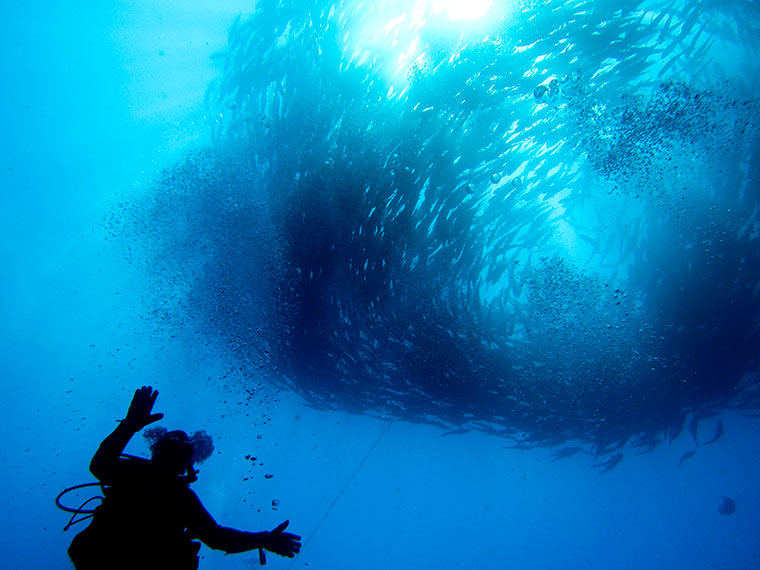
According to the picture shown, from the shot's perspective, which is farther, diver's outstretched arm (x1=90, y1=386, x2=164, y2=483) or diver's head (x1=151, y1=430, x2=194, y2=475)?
diver's head (x1=151, y1=430, x2=194, y2=475)

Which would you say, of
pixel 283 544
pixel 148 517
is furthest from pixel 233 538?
pixel 148 517

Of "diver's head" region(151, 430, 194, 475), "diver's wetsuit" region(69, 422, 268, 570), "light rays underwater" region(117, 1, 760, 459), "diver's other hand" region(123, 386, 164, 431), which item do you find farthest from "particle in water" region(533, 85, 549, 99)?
"diver's wetsuit" region(69, 422, 268, 570)

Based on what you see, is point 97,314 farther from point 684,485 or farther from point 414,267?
point 684,485

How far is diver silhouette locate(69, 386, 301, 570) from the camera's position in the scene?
2250 millimetres

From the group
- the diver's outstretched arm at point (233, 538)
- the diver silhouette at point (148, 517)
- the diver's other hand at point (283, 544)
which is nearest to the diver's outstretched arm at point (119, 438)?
the diver silhouette at point (148, 517)

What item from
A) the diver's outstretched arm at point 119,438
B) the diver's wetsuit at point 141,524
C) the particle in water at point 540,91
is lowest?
the diver's wetsuit at point 141,524

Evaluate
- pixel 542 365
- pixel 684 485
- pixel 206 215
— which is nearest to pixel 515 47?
pixel 206 215

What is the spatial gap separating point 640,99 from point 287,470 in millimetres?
26877

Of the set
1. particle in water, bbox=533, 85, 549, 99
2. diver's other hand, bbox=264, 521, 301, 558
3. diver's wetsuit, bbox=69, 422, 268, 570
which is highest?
particle in water, bbox=533, 85, 549, 99

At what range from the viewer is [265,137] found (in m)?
7.60

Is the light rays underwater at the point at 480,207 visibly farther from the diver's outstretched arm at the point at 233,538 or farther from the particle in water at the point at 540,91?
the diver's outstretched arm at the point at 233,538

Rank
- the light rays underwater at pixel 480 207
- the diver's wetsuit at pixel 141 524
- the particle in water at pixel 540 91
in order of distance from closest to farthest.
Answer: the diver's wetsuit at pixel 141 524
the light rays underwater at pixel 480 207
the particle in water at pixel 540 91

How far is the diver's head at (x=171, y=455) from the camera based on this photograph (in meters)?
A: 2.76

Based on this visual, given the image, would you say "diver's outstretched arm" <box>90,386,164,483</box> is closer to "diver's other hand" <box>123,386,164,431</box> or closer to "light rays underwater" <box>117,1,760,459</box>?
"diver's other hand" <box>123,386,164,431</box>
